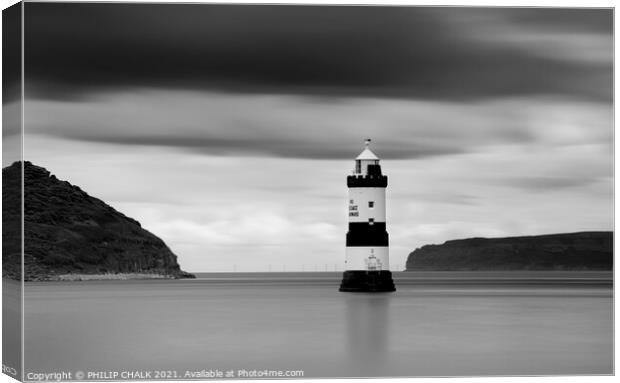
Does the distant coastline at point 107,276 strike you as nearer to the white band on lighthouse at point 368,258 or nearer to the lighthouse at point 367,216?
the white band on lighthouse at point 368,258

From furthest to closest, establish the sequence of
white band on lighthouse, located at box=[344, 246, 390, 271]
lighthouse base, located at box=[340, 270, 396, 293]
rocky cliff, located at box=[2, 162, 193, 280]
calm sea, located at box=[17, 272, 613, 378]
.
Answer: rocky cliff, located at box=[2, 162, 193, 280] → lighthouse base, located at box=[340, 270, 396, 293] → white band on lighthouse, located at box=[344, 246, 390, 271] → calm sea, located at box=[17, 272, 613, 378]

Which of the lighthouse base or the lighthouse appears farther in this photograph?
the lighthouse base

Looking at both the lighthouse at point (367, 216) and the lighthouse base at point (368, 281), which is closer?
the lighthouse at point (367, 216)

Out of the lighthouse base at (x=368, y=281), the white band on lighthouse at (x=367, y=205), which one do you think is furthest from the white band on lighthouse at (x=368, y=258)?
the white band on lighthouse at (x=367, y=205)

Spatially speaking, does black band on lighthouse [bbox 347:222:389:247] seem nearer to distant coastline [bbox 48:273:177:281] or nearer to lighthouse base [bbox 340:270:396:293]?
lighthouse base [bbox 340:270:396:293]

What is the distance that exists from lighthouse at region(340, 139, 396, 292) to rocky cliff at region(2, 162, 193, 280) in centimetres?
7057

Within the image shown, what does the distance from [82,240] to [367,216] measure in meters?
106

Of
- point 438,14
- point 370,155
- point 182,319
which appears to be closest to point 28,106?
point 438,14

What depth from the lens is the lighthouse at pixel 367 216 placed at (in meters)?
34.8

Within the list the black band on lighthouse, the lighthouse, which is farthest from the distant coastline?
the black band on lighthouse

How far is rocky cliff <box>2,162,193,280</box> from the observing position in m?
122

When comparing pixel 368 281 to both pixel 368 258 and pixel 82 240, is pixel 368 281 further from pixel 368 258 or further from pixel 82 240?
pixel 82 240

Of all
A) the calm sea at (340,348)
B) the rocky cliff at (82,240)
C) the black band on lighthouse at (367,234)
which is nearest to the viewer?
the calm sea at (340,348)

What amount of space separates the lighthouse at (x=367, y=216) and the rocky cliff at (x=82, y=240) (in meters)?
70.6
